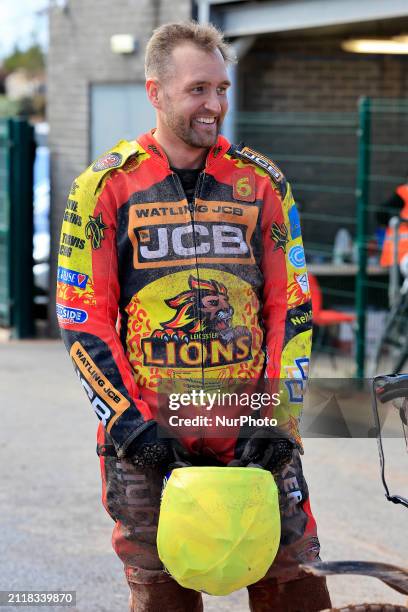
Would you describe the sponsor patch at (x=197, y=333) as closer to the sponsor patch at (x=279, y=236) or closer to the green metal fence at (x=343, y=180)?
the sponsor patch at (x=279, y=236)

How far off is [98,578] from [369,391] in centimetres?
268

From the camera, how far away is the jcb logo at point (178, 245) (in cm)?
326

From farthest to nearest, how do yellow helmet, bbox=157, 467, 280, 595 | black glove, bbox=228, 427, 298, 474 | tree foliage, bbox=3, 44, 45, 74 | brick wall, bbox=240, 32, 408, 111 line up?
tree foliage, bbox=3, 44, 45, 74, brick wall, bbox=240, 32, 408, 111, black glove, bbox=228, 427, 298, 474, yellow helmet, bbox=157, 467, 280, 595

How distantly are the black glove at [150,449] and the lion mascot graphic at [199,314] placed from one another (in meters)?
0.27

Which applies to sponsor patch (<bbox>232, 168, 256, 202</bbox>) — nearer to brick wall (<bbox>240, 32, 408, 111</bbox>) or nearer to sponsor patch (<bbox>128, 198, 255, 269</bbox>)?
sponsor patch (<bbox>128, 198, 255, 269</bbox>)

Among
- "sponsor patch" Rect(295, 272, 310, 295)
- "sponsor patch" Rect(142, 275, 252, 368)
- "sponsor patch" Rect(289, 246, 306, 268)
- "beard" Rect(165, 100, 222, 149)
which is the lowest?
"sponsor patch" Rect(142, 275, 252, 368)

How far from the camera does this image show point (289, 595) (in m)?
Answer: 3.27

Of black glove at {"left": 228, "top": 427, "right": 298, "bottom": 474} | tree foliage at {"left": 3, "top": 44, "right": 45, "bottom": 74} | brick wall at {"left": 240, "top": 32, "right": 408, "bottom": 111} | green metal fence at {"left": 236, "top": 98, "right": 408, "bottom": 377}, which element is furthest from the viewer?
tree foliage at {"left": 3, "top": 44, "right": 45, "bottom": 74}

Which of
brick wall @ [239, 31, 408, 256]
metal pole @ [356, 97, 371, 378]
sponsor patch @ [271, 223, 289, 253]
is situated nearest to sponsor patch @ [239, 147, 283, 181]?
sponsor patch @ [271, 223, 289, 253]

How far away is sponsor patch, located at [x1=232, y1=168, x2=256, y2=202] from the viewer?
3319 mm

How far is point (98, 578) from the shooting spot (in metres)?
5.22

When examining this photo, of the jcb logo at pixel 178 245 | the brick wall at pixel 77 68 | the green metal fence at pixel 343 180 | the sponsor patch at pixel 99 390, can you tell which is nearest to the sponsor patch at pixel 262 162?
the jcb logo at pixel 178 245

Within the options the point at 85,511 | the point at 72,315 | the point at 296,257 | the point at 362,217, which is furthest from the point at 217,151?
the point at 362,217

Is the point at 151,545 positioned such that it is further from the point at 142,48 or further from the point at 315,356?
the point at 142,48
